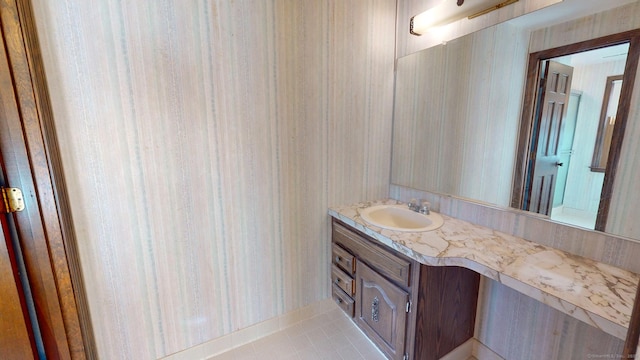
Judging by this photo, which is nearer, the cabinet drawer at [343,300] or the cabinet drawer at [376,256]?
the cabinet drawer at [376,256]

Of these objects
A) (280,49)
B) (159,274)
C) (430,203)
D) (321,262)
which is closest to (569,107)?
(430,203)

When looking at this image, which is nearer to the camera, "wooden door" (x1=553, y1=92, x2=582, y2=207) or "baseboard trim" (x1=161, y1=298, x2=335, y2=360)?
"wooden door" (x1=553, y1=92, x2=582, y2=207)

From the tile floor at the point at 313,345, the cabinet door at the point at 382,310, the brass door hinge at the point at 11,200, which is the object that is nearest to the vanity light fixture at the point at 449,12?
the cabinet door at the point at 382,310

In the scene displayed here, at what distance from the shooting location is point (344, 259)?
67.0 inches

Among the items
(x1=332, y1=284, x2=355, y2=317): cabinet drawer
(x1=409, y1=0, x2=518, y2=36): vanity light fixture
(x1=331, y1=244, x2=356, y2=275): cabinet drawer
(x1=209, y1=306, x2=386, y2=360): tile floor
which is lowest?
(x1=209, y1=306, x2=386, y2=360): tile floor

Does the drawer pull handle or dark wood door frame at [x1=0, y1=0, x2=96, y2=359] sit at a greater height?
dark wood door frame at [x1=0, y1=0, x2=96, y2=359]

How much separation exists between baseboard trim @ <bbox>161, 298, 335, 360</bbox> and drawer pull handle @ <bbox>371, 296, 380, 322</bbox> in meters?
0.51

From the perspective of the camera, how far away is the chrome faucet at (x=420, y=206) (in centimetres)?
162

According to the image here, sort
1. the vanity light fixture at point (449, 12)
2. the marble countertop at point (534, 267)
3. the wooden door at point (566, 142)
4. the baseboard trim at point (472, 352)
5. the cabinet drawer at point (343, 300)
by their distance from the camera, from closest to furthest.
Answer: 1. the marble countertop at point (534, 267)
2. the wooden door at point (566, 142)
3. the vanity light fixture at point (449, 12)
4. the baseboard trim at point (472, 352)
5. the cabinet drawer at point (343, 300)

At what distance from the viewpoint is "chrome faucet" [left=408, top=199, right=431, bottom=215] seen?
162 cm

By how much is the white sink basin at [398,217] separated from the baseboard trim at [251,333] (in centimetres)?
73

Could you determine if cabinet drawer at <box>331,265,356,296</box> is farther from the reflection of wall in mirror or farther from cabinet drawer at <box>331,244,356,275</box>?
the reflection of wall in mirror

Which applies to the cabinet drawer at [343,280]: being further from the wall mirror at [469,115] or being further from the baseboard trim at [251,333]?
the wall mirror at [469,115]

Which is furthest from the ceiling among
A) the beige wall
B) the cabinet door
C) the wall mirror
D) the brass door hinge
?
the brass door hinge
